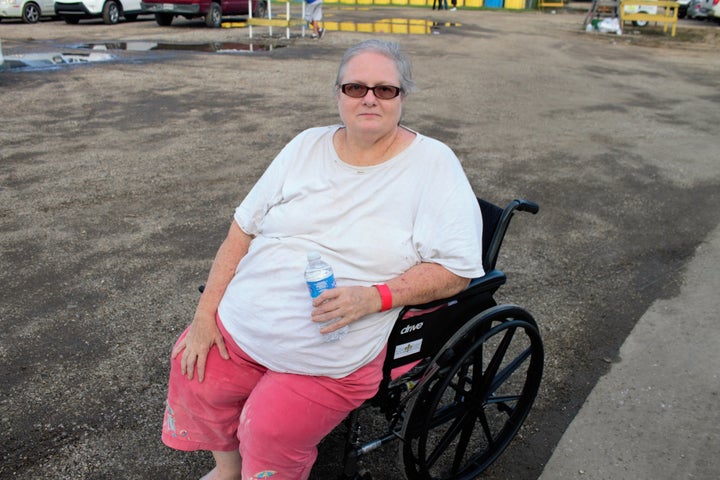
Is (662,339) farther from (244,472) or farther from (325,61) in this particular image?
(325,61)

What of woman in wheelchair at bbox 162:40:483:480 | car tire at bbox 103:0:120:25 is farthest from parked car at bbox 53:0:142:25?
woman in wheelchair at bbox 162:40:483:480

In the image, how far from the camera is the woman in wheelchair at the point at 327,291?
2.04m

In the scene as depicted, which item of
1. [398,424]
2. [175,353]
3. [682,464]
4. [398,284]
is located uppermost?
[398,284]

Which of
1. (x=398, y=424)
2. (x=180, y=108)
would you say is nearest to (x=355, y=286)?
(x=398, y=424)

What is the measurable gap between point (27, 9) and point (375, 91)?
20.1 metres

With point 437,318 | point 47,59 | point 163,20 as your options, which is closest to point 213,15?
point 163,20

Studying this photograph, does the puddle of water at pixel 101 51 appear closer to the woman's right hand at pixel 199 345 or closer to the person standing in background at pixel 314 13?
the person standing in background at pixel 314 13

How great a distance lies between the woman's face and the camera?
88.8 inches

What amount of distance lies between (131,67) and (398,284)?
10137 mm

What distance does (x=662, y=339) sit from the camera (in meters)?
3.52

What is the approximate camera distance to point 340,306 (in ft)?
6.61

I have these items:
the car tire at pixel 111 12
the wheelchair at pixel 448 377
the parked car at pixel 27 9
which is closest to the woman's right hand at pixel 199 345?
the wheelchair at pixel 448 377

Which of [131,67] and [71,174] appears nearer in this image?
[71,174]

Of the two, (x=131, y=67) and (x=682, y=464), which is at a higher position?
(x=131, y=67)
